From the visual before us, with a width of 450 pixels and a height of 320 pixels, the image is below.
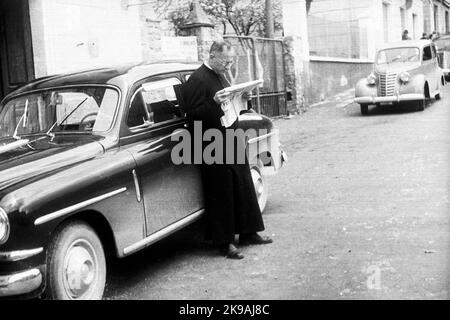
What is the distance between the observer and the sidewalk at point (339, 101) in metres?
19.7

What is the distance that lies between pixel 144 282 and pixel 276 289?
3.59 ft

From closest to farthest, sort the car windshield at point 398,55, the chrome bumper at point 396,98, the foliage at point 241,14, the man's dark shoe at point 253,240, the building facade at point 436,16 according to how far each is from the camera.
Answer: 1. the man's dark shoe at point 253,240
2. the chrome bumper at point 396,98
3. the car windshield at point 398,55
4. the foliage at point 241,14
5. the building facade at point 436,16

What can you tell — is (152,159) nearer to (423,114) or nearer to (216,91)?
(216,91)

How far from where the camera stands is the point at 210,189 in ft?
17.7

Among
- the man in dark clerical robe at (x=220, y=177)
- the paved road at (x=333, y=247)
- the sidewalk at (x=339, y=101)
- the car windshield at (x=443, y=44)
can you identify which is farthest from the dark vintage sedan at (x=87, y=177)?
the car windshield at (x=443, y=44)

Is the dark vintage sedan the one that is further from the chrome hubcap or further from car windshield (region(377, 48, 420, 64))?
car windshield (region(377, 48, 420, 64))

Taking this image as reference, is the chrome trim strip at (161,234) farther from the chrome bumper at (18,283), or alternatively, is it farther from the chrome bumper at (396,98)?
the chrome bumper at (396,98)

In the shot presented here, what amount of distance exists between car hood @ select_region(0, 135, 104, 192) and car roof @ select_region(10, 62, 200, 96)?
1.83 feet

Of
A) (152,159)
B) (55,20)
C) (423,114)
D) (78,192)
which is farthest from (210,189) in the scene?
(423,114)

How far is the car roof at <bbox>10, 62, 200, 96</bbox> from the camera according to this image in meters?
5.07

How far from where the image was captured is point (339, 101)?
20594mm

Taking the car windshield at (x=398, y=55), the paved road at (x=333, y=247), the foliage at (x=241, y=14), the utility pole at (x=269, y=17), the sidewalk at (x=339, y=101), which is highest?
the foliage at (x=241, y=14)

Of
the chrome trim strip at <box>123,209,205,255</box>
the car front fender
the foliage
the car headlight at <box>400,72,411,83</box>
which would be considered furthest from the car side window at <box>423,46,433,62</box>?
the chrome trim strip at <box>123,209,205,255</box>

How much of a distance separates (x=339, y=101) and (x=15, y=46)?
1235 cm
